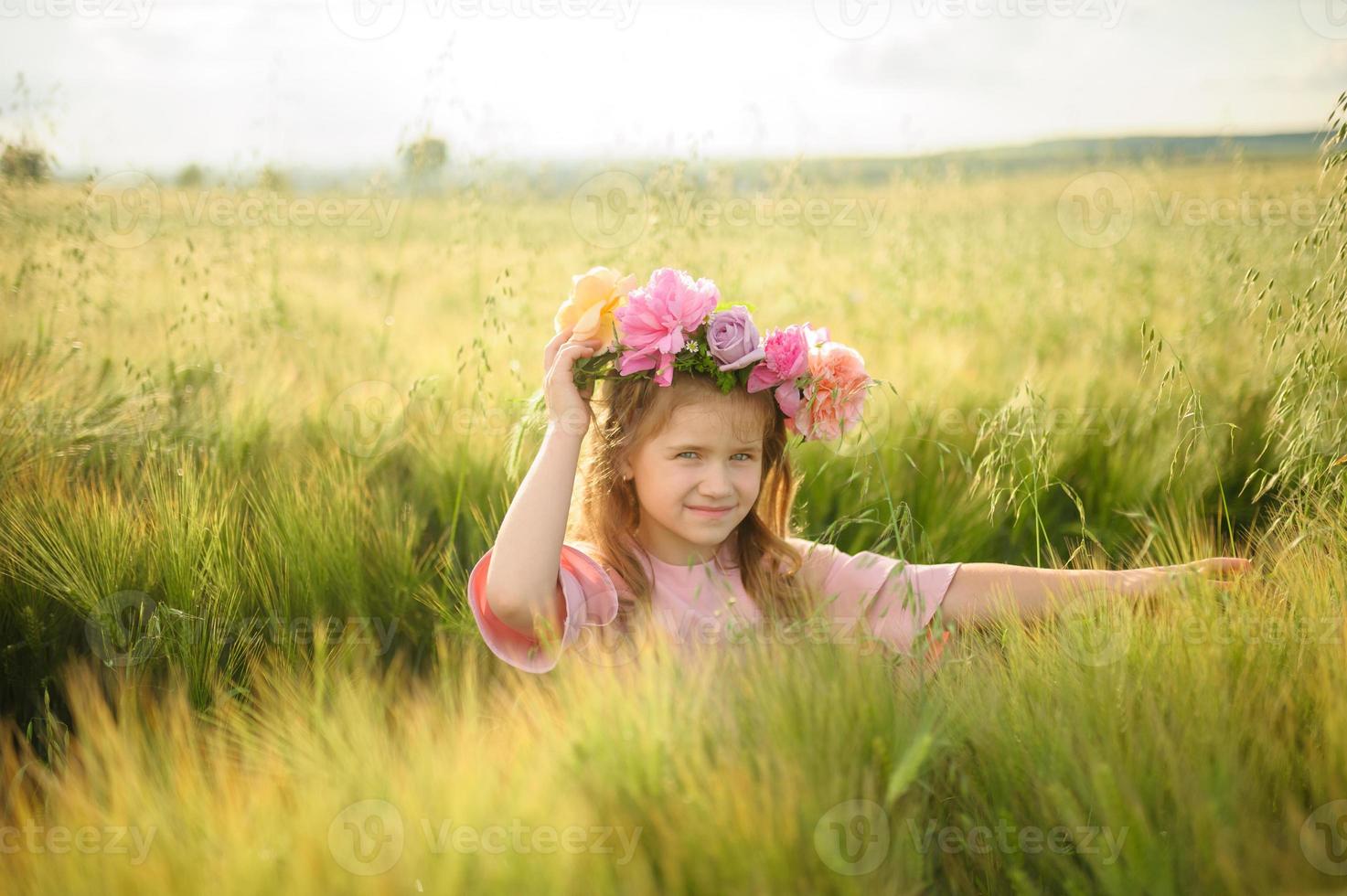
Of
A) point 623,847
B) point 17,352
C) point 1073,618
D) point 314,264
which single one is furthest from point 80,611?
point 314,264

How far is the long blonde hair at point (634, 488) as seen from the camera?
2.34 meters

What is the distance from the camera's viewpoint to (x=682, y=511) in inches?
91.0

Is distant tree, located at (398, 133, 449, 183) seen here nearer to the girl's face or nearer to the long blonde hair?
the long blonde hair

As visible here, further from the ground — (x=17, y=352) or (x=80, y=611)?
(x=17, y=352)

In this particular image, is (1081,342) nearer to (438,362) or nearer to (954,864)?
(438,362)

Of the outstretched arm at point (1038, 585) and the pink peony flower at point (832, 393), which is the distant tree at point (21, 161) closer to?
the pink peony flower at point (832, 393)

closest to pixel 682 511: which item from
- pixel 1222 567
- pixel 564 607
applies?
pixel 564 607

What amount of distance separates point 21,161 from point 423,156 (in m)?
1.53

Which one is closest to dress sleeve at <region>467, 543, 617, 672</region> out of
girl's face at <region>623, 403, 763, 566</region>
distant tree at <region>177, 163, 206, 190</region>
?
girl's face at <region>623, 403, 763, 566</region>

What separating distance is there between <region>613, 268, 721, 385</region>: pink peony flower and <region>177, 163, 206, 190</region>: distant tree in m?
3.89

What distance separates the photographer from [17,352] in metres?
3.31

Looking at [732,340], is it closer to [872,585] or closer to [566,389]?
[566,389]

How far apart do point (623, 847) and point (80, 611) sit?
1728 mm

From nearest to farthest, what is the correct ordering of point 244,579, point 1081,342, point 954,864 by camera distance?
1. point 954,864
2. point 244,579
3. point 1081,342
